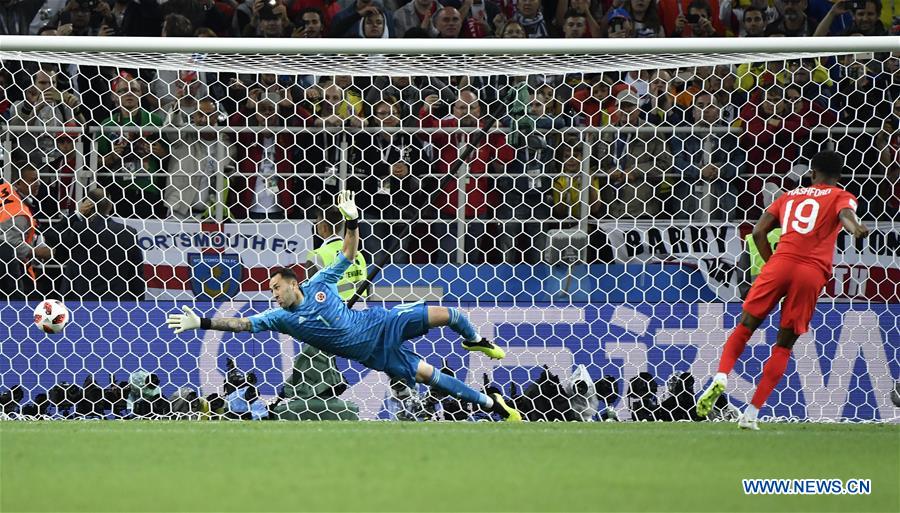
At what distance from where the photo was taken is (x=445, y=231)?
380 inches

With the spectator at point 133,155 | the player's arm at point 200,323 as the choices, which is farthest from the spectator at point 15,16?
the player's arm at point 200,323

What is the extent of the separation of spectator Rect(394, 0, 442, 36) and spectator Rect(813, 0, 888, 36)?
3.68 metres

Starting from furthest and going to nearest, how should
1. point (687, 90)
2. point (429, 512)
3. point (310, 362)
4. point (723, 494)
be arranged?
point (687, 90)
point (310, 362)
point (723, 494)
point (429, 512)

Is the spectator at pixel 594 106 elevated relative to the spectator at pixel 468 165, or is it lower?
elevated

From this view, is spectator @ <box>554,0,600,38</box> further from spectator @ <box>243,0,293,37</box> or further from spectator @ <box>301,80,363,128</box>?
spectator @ <box>243,0,293,37</box>

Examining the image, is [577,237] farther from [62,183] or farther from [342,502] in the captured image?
[342,502]

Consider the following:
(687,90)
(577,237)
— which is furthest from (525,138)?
(687,90)

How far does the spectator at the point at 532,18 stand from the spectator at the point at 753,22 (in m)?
1.93

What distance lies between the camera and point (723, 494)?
5227 mm

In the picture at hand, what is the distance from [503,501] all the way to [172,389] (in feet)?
15.2

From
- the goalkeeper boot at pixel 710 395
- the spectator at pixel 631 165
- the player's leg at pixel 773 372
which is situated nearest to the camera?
the goalkeeper boot at pixel 710 395

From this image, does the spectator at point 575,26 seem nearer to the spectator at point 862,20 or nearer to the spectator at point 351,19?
the spectator at point 351,19

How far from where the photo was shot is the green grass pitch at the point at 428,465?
5027 millimetres

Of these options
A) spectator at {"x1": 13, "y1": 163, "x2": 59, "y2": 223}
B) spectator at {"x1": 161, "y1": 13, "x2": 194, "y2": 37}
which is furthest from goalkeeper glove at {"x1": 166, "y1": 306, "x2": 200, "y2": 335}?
spectator at {"x1": 161, "y1": 13, "x2": 194, "y2": 37}
